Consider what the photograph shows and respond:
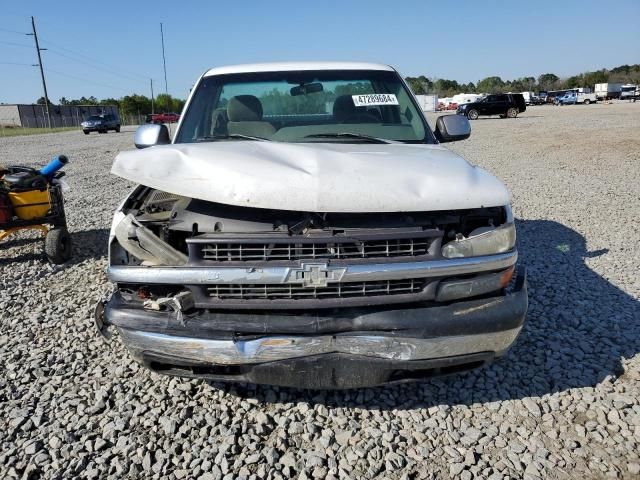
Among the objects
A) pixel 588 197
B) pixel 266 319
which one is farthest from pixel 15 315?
pixel 588 197

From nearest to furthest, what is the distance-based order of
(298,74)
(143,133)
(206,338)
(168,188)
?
1. (206,338)
2. (168,188)
3. (143,133)
4. (298,74)

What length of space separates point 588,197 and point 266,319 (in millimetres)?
7832

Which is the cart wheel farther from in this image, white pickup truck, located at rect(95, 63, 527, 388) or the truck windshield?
white pickup truck, located at rect(95, 63, 527, 388)

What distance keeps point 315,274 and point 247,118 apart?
1.93 metres

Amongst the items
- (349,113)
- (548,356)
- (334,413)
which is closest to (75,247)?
(349,113)

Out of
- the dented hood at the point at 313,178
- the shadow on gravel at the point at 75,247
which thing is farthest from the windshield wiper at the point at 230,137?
the shadow on gravel at the point at 75,247

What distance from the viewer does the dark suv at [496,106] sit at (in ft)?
113

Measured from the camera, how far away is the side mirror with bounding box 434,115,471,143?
159 inches

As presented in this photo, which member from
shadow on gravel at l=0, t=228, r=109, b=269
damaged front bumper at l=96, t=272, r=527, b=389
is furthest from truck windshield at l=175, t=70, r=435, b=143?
shadow on gravel at l=0, t=228, r=109, b=269

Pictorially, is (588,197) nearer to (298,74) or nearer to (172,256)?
(298,74)

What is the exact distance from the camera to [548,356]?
3270mm

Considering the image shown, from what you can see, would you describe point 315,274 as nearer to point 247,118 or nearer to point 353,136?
point 353,136

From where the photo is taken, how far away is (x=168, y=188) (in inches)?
96.9

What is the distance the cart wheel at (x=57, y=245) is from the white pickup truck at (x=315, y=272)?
3.11 m
